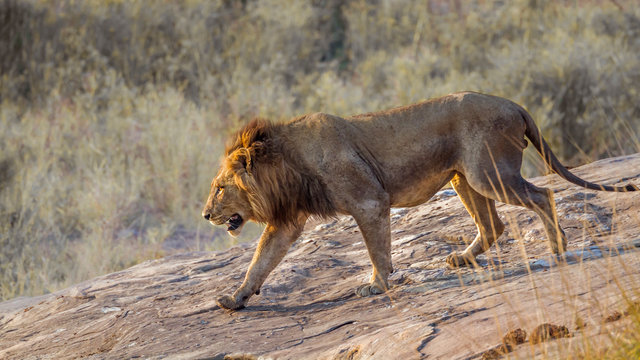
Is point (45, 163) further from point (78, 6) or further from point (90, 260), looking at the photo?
point (78, 6)

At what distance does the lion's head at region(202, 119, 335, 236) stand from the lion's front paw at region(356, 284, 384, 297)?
1.82ft

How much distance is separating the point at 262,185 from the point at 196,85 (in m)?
9.20

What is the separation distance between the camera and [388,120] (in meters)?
5.34

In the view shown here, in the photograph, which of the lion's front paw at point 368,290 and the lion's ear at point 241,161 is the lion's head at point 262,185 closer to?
the lion's ear at point 241,161

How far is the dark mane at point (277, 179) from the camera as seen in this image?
5211 millimetres

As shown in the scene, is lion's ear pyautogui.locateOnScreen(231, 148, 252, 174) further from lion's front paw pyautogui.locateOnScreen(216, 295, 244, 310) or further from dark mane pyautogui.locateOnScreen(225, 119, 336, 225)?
lion's front paw pyautogui.locateOnScreen(216, 295, 244, 310)

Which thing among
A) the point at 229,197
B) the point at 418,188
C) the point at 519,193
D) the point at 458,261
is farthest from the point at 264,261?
the point at 519,193

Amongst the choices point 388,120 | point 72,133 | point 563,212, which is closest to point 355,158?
point 388,120

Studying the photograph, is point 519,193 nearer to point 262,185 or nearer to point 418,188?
point 418,188

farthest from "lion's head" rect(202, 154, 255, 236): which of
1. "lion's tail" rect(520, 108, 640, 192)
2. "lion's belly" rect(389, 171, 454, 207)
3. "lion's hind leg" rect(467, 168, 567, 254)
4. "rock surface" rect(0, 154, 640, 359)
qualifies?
"lion's tail" rect(520, 108, 640, 192)

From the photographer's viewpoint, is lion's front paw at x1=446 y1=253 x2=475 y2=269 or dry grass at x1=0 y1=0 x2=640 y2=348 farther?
dry grass at x1=0 y1=0 x2=640 y2=348

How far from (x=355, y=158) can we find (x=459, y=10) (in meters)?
13.7

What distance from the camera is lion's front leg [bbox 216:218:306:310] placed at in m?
5.36

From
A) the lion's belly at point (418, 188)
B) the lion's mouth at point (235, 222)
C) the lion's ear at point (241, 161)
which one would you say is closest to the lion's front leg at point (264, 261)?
the lion's mouth at point (235, 222)
